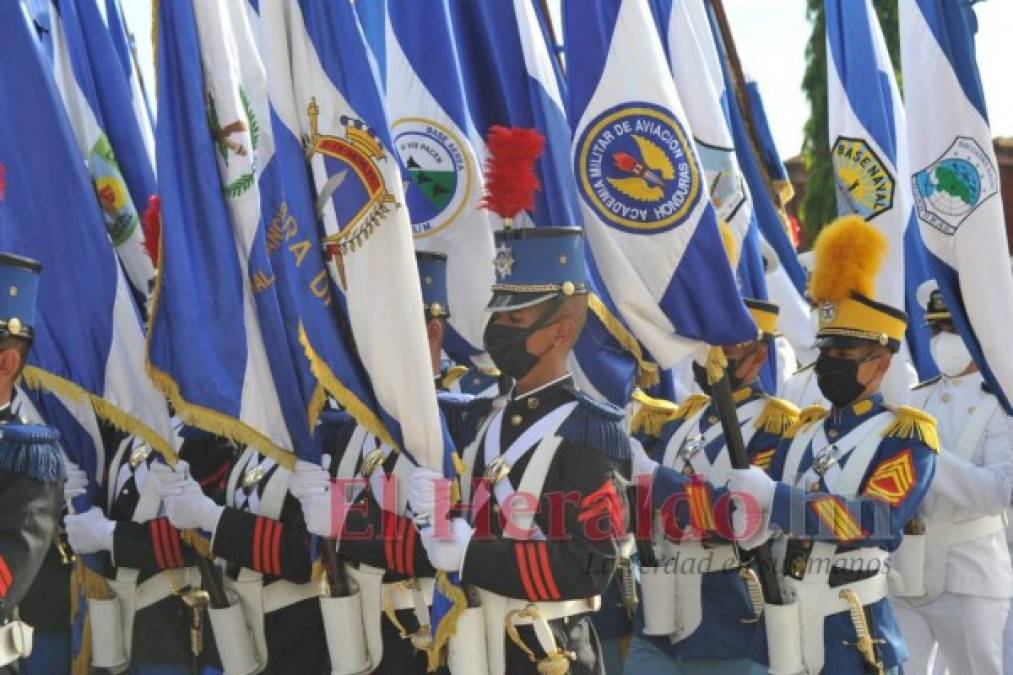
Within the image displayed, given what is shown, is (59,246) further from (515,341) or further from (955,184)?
(955,184)

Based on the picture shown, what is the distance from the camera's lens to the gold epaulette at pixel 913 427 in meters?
6.19

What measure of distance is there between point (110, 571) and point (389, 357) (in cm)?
229

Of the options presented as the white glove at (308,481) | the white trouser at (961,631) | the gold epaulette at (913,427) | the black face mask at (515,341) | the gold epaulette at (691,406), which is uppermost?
the black face mask at (515,341)

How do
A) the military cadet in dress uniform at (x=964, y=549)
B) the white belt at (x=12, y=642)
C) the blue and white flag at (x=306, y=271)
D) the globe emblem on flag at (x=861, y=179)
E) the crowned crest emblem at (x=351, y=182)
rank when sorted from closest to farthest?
the white belt at (x=12, y=642) → the crowned crest emblem at (x=351, y=182) → the blue and white flag at (x=306, y=271) → the military cadet in dress uniform at (x=964, y=549) → the globe emblem on flag at (x=861, y=179)

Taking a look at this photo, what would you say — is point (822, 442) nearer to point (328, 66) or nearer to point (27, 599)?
point (328, 66)

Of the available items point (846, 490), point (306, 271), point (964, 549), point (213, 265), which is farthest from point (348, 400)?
point (964, 549)

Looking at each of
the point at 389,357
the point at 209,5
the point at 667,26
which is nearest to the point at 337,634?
the point at 389,357

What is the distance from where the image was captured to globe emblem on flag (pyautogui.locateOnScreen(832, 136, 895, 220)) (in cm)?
846

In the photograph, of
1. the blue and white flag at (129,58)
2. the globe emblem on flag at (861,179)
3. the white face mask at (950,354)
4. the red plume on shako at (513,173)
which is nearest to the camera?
the red plume on shako at (513,173)

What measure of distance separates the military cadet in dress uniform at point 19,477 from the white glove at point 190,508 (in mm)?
1105

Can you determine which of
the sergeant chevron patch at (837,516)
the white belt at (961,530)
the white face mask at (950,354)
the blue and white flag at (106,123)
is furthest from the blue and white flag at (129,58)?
the white belt at (961,530)

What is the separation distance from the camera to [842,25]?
365 inches

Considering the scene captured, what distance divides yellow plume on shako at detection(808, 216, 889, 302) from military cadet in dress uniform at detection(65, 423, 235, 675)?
2.88m

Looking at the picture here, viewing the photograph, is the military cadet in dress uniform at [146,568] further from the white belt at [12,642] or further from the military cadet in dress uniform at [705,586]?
the military cadet in dress uniform at [705,586]
